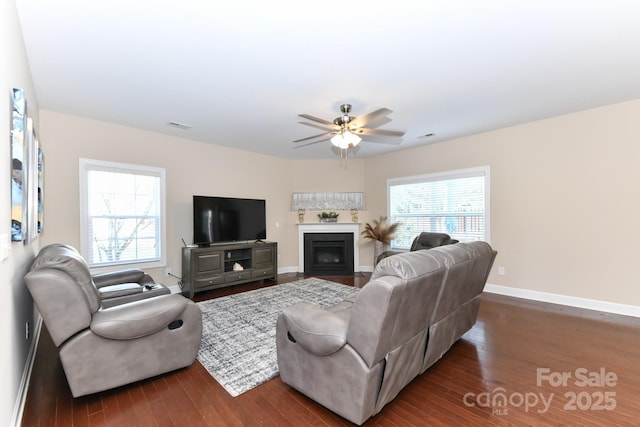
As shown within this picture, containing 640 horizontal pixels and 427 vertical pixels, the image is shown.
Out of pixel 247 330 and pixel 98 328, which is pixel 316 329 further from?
pixel 247 330

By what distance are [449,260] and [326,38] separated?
192cm

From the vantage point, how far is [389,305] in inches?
61.1

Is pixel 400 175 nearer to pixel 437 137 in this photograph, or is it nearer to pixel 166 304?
pixel 437 137

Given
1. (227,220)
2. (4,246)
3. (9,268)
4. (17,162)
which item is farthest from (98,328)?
(227,220)

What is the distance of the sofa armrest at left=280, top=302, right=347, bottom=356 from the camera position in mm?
1736

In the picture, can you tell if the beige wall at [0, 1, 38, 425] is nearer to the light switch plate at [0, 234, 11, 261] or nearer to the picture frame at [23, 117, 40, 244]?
the light switch plate at [0, 234, 11, 261]

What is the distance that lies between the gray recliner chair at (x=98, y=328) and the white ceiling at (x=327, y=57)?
5.66 ft

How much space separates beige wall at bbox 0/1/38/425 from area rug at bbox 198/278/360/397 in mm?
1179

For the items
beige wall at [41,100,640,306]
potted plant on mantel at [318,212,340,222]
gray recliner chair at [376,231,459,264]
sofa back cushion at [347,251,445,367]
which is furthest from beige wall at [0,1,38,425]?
potted plant on mantel at [318,212,340,222]

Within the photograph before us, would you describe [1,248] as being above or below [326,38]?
below

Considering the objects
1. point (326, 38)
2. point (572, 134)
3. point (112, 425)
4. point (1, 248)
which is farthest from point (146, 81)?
point (572, 134)

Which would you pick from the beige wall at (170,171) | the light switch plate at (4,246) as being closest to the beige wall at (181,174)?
the beige wall at (170,171)

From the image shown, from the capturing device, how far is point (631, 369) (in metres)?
2.41

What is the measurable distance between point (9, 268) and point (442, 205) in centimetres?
564
